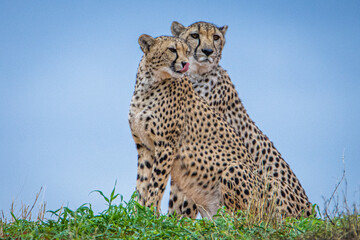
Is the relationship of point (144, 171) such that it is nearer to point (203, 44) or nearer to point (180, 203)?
point (180, 203)

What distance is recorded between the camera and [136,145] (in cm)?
529

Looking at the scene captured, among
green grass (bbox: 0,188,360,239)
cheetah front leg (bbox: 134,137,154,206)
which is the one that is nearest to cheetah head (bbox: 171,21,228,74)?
cheetah front leg (bbox: 134,137,154,206)


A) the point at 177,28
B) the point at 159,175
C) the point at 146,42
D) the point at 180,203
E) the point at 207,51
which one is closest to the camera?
the point at 159,175

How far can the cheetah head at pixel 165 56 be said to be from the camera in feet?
17.0

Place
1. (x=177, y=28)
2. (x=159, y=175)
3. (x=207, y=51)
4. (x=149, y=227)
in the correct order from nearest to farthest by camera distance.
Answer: (x=149, y=227), (x=159, y=175), (x=207, y=51), (x=177, y=28)

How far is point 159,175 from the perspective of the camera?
16.4 feet

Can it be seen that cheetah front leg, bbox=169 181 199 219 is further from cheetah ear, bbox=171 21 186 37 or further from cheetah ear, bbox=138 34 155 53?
cheetah ear, bbox=171 21 186 37

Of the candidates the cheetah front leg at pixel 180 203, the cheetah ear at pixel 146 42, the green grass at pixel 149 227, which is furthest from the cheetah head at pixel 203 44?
the green grass at pixel 149 227

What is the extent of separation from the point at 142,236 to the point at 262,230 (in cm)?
81

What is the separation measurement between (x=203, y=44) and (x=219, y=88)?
558 mm

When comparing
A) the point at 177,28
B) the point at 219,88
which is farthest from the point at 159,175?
the point at 177,28

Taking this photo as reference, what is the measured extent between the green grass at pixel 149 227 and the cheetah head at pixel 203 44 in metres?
2.68

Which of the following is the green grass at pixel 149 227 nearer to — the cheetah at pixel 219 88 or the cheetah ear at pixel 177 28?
the cheetah at pixel 219 88

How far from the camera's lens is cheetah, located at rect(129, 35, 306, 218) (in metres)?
4.98
